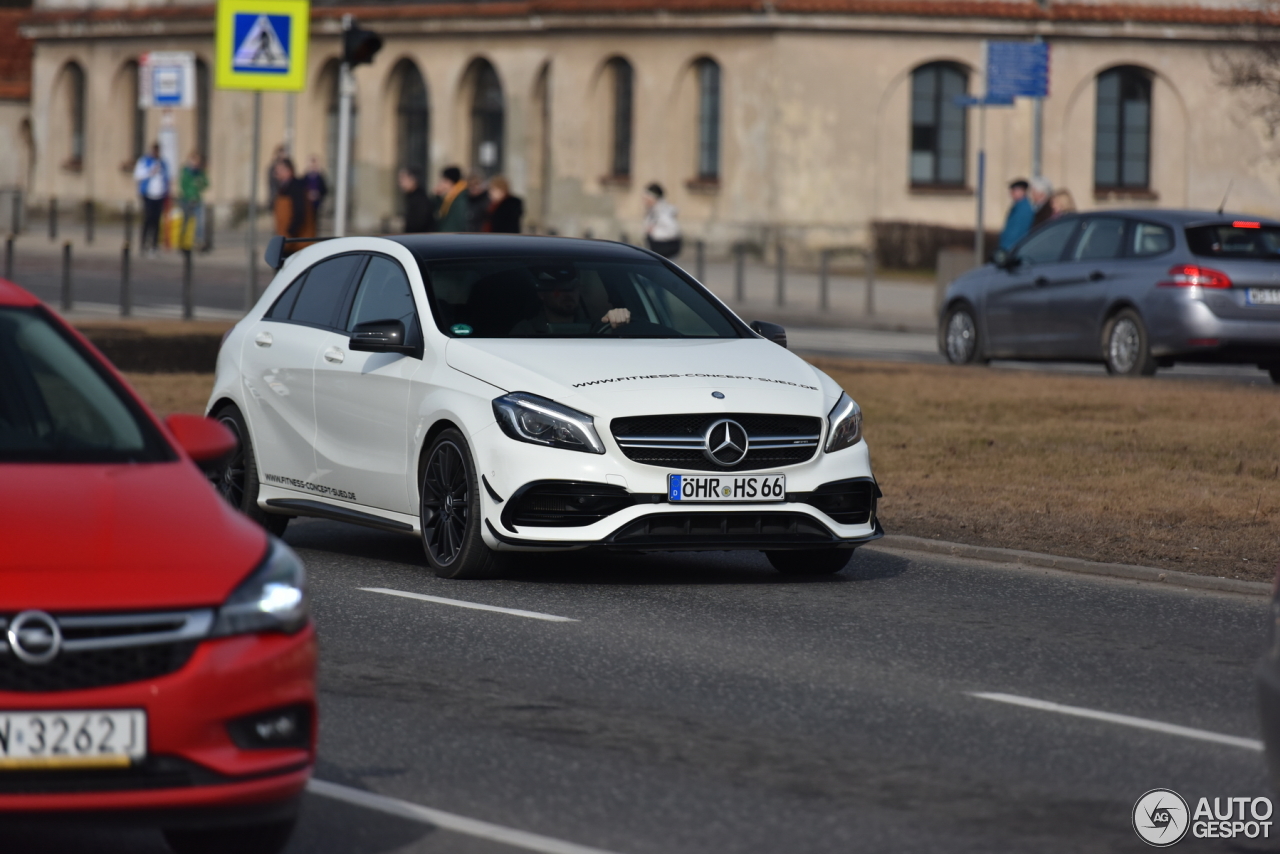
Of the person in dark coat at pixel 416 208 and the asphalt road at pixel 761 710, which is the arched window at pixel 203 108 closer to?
the person in dark coat at pixel 416 208

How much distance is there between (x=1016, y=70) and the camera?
1255 inches

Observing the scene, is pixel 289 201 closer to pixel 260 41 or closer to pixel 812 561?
pixel 260 41

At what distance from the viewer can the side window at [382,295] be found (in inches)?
435

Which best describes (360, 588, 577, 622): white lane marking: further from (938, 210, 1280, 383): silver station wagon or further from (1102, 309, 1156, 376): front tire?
(1102, 309, 1156, 376): front tire

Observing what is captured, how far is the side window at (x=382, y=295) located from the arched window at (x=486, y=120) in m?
40.2

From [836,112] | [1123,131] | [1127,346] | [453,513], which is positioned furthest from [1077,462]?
[1123,131]

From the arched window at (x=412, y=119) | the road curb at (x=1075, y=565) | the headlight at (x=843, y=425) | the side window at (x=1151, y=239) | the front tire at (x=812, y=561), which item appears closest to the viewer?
the headlight at (x=843, y=425)

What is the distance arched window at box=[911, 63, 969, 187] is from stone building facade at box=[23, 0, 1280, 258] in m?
0.04

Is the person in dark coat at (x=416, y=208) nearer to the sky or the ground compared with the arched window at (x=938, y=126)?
nearer to the ground

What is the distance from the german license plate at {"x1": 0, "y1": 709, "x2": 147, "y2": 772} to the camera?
4852mm

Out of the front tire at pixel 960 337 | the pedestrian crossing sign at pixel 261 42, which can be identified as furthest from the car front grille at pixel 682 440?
the front tire at pixel 960 337

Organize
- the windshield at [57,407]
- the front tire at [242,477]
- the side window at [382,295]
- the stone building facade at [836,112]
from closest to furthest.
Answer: the windshield at [57,407], the side window at [382,295], the front tire at [242,477], the stone building facade at [836,112]

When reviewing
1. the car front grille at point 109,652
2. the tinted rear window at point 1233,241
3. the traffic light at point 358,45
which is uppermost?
the traffic light at point 358,45

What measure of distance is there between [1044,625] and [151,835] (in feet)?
14.8
